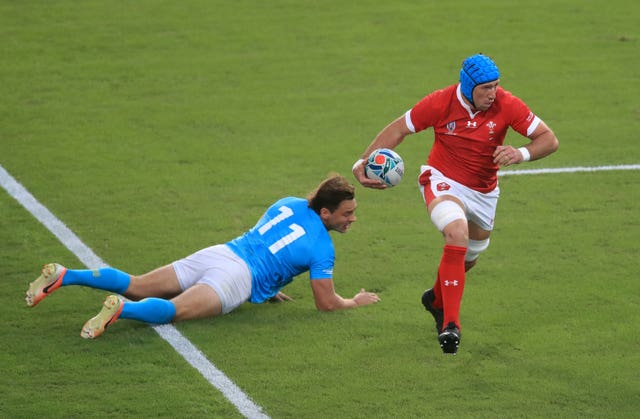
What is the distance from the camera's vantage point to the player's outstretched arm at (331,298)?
8.20m

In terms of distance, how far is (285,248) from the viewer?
8.25 metres

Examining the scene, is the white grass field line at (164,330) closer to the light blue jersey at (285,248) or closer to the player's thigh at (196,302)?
the player's thigh at (196,302)

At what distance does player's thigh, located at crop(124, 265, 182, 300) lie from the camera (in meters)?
8.33

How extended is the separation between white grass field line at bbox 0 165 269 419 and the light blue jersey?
0.77 meters

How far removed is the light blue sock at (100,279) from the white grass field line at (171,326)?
0.45 meters

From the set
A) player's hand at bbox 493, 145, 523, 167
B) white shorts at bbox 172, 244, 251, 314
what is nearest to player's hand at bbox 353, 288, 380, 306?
white shorts at bbox 172, 244, 251, 314

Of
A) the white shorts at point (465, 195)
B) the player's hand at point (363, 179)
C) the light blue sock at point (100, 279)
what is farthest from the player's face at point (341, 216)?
the light blue sock at point (100, 279)

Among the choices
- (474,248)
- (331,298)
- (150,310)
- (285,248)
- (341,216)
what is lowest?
(331,298)

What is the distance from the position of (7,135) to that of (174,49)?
318 cm

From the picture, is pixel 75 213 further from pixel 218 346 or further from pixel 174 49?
pixel 174 49

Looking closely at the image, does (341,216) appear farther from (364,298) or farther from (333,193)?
(364,298)

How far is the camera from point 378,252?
965 centimetres

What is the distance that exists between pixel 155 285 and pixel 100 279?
43cm

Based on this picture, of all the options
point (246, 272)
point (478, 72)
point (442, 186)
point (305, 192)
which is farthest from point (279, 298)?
point (478, 72)
